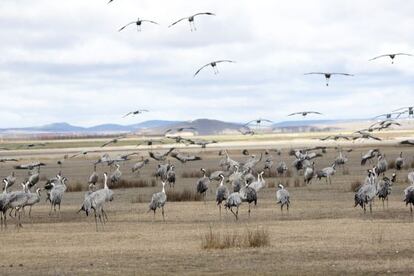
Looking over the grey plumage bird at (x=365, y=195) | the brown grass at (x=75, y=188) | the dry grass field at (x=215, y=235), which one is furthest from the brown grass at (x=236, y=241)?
the brown grass at (x=75, y=188)

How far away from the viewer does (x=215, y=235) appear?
79.6 feet

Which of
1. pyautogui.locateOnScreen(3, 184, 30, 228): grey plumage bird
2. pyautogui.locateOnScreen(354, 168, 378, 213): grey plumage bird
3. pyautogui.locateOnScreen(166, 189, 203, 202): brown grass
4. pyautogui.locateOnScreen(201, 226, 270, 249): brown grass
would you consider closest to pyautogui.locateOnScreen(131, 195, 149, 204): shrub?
pyautogui.locateOnScreen(166, 189, 203, 202): brown grass

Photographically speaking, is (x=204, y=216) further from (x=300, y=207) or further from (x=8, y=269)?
(x=8, y=269)

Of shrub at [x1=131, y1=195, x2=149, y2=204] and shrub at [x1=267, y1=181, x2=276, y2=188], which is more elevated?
shrub at [x1=267, y1=181, x2=276, y2=188]

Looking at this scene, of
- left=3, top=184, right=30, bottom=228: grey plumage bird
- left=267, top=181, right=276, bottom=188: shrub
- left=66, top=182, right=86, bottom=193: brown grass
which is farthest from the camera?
left=66, top=182, right=86, bottom=193: brown grass

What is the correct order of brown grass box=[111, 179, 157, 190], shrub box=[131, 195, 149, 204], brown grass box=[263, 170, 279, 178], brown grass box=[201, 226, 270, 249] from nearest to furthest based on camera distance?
brown grass box=[201, 226, 270, 249] → shrub box=[131, 195, 149, 204] → brown grass box=[111, 179, 157, 190] → brown grass box=[263, 170, 279, 178]

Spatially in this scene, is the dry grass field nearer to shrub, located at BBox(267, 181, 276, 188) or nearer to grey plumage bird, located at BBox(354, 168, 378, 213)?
grey plumage bird, located at BBox(354, 168, 378, 213)

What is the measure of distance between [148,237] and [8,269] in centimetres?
595

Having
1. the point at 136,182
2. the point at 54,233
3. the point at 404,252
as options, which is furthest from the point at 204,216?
the point at 136,182

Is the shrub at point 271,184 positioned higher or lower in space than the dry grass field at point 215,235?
higher

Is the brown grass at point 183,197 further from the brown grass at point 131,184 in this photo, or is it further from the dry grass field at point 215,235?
the brown grass at point 131,184

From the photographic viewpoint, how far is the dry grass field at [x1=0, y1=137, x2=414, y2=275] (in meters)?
20.2

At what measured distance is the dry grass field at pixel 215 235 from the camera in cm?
2019

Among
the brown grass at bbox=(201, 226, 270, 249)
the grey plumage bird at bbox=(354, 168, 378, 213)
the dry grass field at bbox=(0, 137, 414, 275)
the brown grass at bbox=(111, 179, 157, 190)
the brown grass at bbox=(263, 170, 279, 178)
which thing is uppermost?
the grey plumage bird at bbox=(354, 168, 378, 213)
